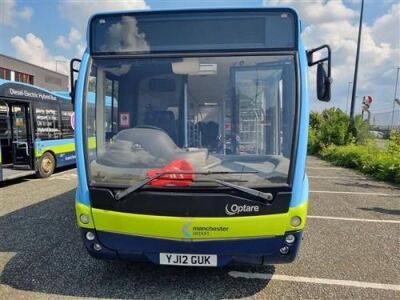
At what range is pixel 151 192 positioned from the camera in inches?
129

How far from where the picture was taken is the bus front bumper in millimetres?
3332

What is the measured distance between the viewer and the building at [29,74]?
1314 inches

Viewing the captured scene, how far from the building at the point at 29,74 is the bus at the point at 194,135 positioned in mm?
33489

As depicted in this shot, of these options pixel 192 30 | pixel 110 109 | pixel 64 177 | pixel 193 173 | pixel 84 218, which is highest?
pixel 192 30

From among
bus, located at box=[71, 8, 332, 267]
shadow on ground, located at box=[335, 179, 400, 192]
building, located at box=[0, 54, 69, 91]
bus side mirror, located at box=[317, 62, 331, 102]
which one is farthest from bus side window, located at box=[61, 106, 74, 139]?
building, located at box=[0, 54, 69, 91]

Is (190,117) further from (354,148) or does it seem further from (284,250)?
(354,148)

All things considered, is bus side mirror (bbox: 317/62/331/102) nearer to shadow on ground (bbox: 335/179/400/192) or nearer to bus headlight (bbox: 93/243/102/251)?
bus headlight (bbox: 93/243/102/251)

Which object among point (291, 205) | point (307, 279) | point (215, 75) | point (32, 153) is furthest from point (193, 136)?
point (32, 153)

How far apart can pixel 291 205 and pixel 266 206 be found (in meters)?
0.24

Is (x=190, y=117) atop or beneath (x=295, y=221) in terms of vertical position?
atop

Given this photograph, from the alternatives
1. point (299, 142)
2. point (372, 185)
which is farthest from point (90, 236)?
point (372, 185)

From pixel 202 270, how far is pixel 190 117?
1.73m

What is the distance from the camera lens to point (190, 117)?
384 centimetres

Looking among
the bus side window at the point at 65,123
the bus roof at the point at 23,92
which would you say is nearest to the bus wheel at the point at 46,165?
the bus side window at the point at 65,123
